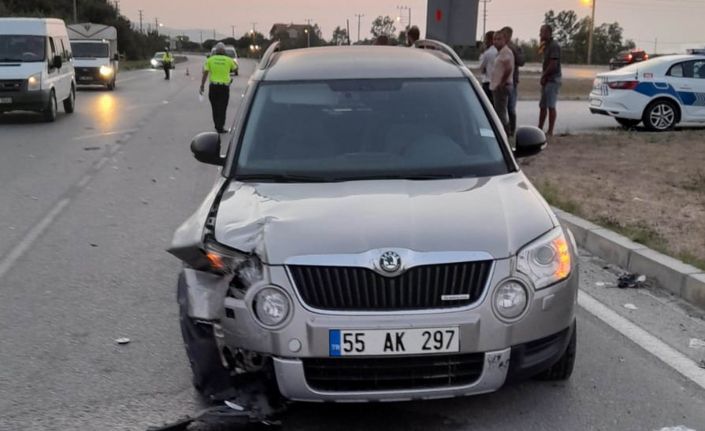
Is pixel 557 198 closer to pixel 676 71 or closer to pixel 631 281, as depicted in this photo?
pixel 631 281

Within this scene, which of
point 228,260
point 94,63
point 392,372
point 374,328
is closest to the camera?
point 374,328

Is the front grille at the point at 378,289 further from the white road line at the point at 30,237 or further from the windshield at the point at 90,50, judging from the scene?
the windshield at the point at 90,50

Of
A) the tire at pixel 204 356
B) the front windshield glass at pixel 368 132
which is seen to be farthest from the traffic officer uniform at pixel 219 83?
A: the tire at pixel 204 356

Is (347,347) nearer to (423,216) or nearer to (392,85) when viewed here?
(423,216)

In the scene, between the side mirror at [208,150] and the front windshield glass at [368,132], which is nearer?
the front windshield glass at [368,132]

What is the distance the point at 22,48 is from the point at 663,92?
1407 centimetres

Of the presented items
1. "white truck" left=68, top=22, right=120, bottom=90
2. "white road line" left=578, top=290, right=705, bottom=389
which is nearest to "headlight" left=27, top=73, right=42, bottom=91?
"white road line" left=578, top=290, right=705, bottom=389

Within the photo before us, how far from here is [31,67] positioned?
18.6 metres

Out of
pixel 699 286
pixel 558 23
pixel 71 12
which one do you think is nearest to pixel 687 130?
pixel 699 286

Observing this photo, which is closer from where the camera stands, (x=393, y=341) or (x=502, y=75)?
(x=393, y=341)

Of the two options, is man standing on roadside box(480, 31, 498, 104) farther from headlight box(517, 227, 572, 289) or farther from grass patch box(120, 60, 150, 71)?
grass patch box(120, 60, 150, 71)

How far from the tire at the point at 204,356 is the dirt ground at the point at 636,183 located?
12.9ft

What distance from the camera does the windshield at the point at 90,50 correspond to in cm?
3538

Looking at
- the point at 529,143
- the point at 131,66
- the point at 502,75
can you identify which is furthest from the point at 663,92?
the point at 131,66
